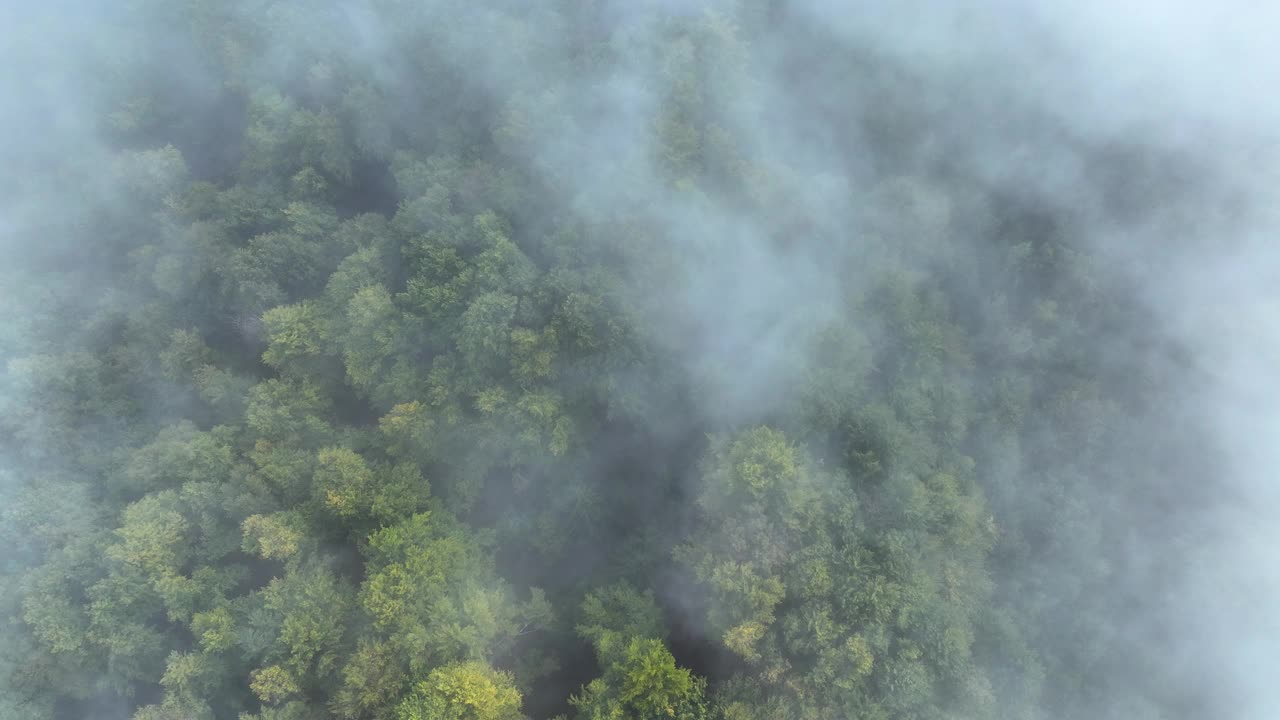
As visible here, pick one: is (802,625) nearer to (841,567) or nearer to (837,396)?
(841,567)

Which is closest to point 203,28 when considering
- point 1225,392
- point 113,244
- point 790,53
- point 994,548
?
point 113,244

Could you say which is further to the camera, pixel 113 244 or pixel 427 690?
pixel 113 244

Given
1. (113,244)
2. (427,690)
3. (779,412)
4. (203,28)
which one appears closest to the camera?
(427,690)

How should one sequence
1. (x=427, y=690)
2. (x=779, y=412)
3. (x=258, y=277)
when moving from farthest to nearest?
(x=258, y=277) < (x=779, y=412) < (x=427, y=690)

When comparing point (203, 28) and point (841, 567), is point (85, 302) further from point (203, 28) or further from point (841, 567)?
point (841, 567)

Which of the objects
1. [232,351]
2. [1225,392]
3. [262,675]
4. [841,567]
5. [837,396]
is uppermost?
[1225,392]

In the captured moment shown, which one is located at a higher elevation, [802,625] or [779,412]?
[779,412]
